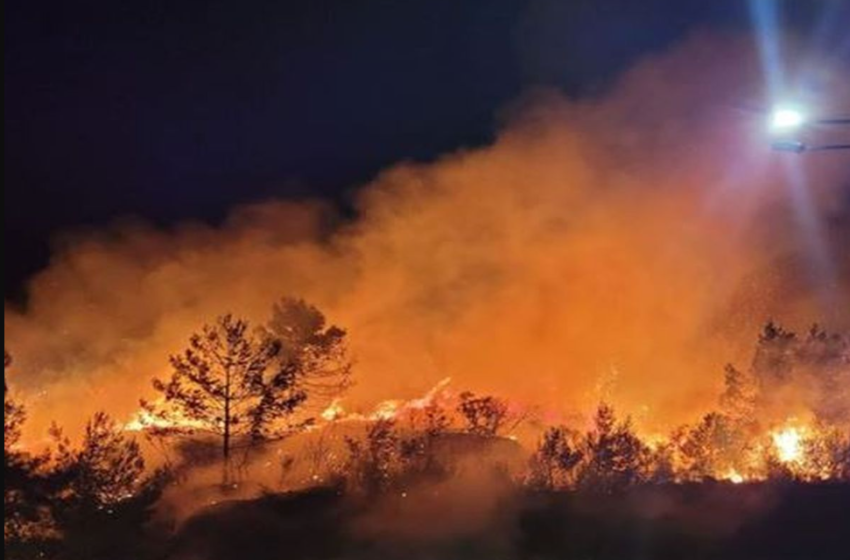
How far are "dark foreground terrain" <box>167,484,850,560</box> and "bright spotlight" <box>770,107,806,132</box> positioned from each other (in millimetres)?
14655

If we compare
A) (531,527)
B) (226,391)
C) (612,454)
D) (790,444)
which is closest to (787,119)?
(531,527)

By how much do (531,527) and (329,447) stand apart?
7.53 meters

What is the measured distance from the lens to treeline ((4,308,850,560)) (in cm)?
2205

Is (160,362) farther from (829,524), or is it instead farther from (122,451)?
(829,524)

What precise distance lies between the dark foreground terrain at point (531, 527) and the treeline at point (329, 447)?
64.6 inches

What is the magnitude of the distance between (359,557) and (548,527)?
16.4 ft

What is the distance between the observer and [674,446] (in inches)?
1366

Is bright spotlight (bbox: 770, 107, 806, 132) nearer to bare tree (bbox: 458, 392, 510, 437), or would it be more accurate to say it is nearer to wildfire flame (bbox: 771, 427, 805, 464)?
bare tree (bbox: 458, 392, 510, 437)

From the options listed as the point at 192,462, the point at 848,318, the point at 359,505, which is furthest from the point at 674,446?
the point at 192,462

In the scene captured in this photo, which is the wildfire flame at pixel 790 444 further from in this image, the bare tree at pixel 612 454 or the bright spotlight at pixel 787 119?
the bright spotlight at pixel 787 119

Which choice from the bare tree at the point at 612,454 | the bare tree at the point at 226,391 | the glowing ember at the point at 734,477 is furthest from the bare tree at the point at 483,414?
the bare tree at the point at 226,391

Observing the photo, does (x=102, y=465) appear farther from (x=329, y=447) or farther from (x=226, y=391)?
(x=329, y=447)

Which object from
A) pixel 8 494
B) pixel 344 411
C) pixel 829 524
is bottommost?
pixel 829 524

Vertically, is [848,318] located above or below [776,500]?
above
